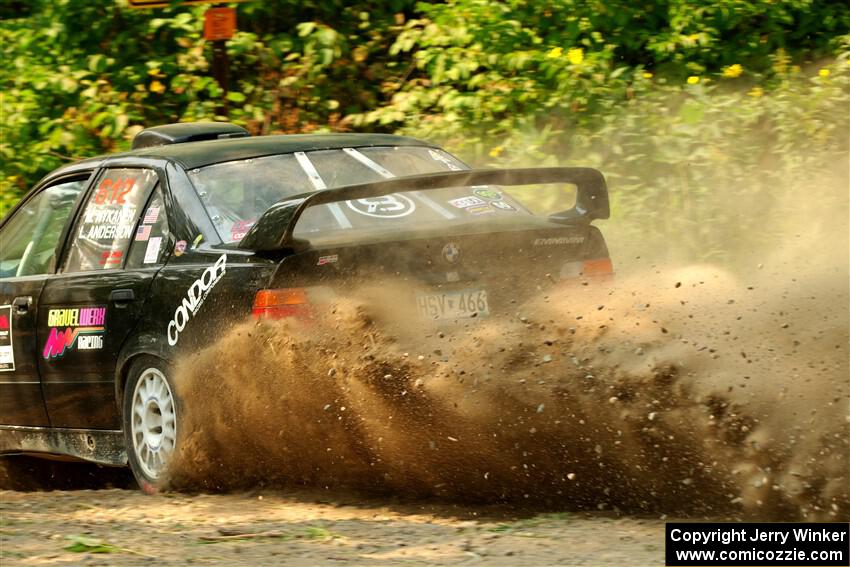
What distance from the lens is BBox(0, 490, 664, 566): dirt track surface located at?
14.0 ft

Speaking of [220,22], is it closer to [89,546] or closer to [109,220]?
[109,220]

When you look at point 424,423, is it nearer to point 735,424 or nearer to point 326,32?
point 735,424

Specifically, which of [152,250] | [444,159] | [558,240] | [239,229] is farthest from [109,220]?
[558,240]

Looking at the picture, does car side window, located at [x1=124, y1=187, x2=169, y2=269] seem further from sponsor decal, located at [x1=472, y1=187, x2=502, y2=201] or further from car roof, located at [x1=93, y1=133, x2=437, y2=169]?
sponsor decal, located at [x1=472, y1=187, x2=502, y2=201]

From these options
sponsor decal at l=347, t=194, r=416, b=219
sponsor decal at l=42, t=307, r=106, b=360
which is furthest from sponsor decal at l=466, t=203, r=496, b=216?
sponsor decal at l=42, t=307, r=106, b=360

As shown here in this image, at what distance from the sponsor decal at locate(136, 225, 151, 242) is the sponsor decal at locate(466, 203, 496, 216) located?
1558mm

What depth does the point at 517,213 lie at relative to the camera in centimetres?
643

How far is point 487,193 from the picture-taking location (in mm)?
6586

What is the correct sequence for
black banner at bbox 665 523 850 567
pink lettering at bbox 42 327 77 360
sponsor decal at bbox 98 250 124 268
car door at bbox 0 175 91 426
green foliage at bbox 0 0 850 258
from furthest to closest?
green foliage at bbox 0 0 850 258
car door at bbox 0 175 91 426
pink lettering at bbox 42 327 77 360
sponsor decal at bbox 98 250 124 268
black banner at bbox 665 523 850 567

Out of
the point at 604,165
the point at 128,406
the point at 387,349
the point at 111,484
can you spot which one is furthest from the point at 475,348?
the point at 604,165

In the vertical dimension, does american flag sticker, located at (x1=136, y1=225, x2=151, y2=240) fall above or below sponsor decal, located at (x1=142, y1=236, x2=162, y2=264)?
above

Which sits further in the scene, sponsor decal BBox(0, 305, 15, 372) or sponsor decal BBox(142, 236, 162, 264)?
sponsor decal BBox(0, 305, 15, 372)

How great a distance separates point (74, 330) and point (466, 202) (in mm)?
2073

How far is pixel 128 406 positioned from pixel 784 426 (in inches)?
121
